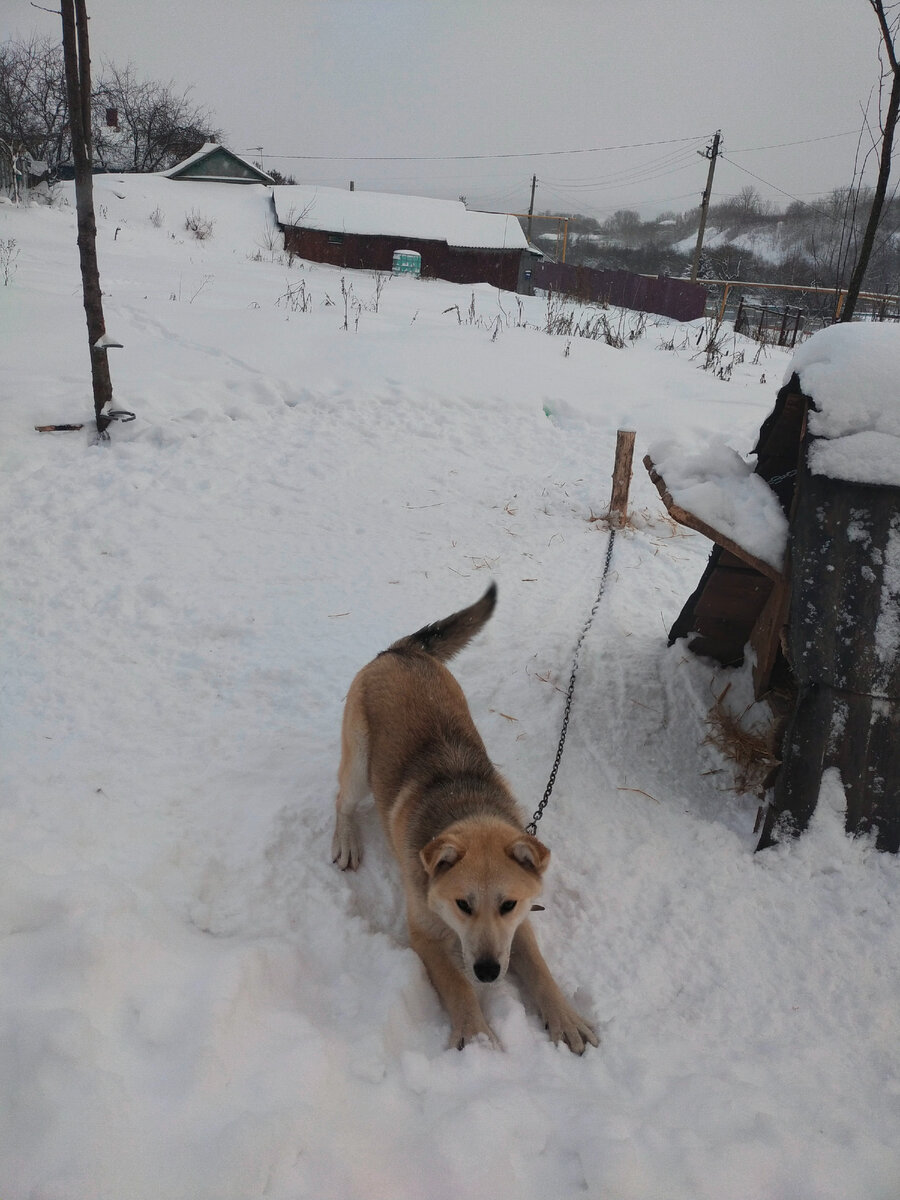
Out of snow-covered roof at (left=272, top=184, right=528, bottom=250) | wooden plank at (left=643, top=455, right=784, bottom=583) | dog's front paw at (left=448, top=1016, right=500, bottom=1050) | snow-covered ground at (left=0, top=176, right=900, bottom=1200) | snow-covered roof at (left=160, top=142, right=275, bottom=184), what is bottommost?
dog's front paw at (left=448, top=1016, right=500, bottom=1050)

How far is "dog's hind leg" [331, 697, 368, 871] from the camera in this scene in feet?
9.95

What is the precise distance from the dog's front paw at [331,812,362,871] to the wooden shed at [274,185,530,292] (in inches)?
1232

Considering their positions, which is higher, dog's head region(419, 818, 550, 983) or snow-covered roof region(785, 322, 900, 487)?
snow-covered roof region(785, 322, 900, 487)

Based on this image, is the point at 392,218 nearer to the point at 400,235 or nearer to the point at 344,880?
the point at 400,235

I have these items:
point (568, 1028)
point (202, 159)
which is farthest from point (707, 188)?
point (568, 1028)

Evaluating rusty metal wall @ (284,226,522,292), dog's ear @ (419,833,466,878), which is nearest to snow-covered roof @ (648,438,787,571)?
dog's ear @ (419,833,466,878)

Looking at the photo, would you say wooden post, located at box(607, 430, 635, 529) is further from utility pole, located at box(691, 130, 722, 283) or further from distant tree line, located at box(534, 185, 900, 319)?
utility pole, located at box(691, 130, 722, 283)

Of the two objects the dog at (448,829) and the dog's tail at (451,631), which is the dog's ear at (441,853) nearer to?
the dog at (448,829)

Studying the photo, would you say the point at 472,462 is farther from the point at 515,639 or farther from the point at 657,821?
the point at 657,821

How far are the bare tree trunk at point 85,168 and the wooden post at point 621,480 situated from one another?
488 cm

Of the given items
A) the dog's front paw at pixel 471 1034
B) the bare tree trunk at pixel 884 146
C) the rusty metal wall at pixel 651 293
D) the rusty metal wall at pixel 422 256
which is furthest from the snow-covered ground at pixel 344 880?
the rusty metal wall at pixel 422 256

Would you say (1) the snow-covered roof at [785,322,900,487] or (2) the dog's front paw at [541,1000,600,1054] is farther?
(1) the snow-covered roof at [785,322,900,487]

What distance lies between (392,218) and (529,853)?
34472 millimetres

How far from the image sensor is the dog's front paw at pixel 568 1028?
2.27 metres
